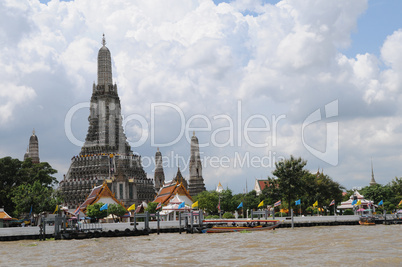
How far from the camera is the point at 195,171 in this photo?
13575cm

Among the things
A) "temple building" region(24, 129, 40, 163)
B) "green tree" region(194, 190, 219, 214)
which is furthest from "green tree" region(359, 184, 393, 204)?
"temple building" region(24, 129, 40, 163)

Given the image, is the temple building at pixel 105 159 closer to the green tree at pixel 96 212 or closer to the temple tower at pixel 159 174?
the temple tower at pixel 159 174

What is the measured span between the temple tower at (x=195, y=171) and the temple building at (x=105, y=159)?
1670 centimetres

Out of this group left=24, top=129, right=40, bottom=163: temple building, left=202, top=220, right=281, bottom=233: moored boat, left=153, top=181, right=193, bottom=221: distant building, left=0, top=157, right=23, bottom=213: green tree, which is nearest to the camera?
left=202, top=220, right=281, bottom=233: moored boat

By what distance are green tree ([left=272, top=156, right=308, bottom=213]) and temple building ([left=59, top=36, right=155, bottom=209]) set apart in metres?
40.6

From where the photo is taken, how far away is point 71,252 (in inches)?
1394

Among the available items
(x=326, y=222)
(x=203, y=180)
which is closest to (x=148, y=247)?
(x=326, y=222)

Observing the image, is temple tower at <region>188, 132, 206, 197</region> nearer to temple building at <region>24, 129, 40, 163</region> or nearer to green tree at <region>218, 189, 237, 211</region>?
green tree at <region>218, 189, 237, 211</region>

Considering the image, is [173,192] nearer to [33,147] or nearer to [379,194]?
[379,194]

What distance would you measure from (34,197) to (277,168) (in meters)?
34.2

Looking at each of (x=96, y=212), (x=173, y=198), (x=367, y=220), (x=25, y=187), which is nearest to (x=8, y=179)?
(x=25, y=187)

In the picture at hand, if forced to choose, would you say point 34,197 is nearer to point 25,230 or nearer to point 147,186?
point 25,230

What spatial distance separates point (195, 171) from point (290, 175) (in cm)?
5993

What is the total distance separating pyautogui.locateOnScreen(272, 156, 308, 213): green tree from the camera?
77.4 meters
